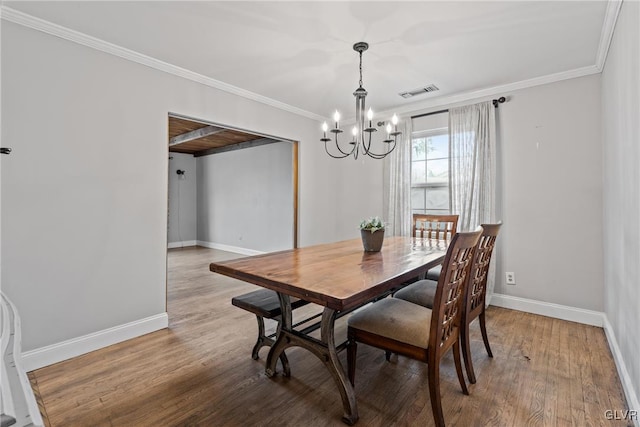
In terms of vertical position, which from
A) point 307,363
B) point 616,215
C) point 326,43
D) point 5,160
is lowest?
point 307,363

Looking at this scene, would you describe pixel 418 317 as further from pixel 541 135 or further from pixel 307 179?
pixel 307 179

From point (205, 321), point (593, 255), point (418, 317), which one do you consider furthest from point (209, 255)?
point (593, 255)

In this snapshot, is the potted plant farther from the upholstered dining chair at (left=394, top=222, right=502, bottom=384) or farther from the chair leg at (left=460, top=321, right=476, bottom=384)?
the chair leg at (left=460, top=321, right=476, bottom=384)

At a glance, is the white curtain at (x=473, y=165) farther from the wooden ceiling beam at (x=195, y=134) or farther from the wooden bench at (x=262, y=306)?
the wooden ceiling beam at (x=195, y=134)

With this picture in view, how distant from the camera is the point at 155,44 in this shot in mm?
2502

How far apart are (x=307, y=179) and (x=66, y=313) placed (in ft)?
9.95

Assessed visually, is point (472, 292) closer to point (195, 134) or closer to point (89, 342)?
point (89, 342)

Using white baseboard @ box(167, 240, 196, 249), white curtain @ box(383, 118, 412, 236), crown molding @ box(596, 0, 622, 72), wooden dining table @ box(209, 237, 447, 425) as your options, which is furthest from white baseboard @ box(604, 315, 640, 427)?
white baseboard @ box(167, 240, 196, 249)

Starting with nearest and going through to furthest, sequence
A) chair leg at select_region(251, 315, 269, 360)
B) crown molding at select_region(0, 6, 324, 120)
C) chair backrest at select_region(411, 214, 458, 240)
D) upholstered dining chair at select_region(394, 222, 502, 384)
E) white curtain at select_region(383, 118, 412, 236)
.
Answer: upholstered dining chair at select_region(394, 222, 502, 384) → crown molding at select_region(0, 6, 324, 120) → chair leg at select_region(251, 315, 269, 360) → chair backrest at select_region(411, 214, 458, 240) → white curtain at select_region(383, 118, 412, 236)

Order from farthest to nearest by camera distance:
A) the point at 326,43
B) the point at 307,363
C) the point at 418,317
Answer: the point at 326,43, the point at 307,363, the point at 418,317

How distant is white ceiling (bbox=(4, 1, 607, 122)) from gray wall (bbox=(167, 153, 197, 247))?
5.36 m

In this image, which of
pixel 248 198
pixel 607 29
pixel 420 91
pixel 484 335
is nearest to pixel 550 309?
pixel 484 335

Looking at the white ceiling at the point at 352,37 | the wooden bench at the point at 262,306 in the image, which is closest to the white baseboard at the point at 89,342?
the wooden bench at the point at 262,306

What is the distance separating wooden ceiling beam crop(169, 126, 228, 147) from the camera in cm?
548
